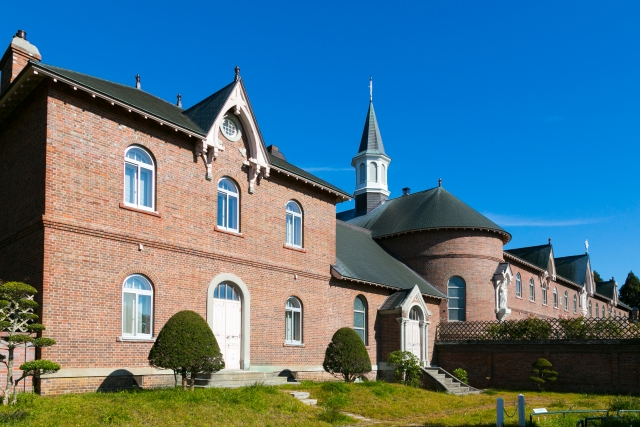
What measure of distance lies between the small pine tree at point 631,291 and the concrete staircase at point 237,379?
242 ft

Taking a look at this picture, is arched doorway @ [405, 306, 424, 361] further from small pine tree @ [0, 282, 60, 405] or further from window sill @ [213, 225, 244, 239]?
small pine tree @ [0, 282, 60, 405]

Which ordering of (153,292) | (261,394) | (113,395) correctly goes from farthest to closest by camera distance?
(153,292) < (261,394) < (113,395)

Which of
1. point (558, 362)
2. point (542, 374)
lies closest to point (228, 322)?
point (542, 374)

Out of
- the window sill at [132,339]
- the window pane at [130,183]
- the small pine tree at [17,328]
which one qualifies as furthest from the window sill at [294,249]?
the small pine tree at [17,328]

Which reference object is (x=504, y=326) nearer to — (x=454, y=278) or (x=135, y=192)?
(x=454, y=278)

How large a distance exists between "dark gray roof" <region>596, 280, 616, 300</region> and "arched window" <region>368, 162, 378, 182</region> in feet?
118

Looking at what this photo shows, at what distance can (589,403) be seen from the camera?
2030 centimetres

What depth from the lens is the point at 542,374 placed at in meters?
26.3

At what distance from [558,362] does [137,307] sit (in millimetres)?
17694

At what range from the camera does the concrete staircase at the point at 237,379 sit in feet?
58.9

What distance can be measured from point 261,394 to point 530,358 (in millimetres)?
14975

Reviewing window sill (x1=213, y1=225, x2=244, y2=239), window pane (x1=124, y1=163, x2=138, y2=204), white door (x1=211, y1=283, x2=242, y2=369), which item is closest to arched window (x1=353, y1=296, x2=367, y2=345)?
white door (x1=211, y1=283, x2=242, y2=369)

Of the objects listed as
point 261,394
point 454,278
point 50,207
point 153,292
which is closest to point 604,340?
point 454,278

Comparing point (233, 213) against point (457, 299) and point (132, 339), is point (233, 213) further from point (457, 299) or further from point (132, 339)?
point (457, 299)
